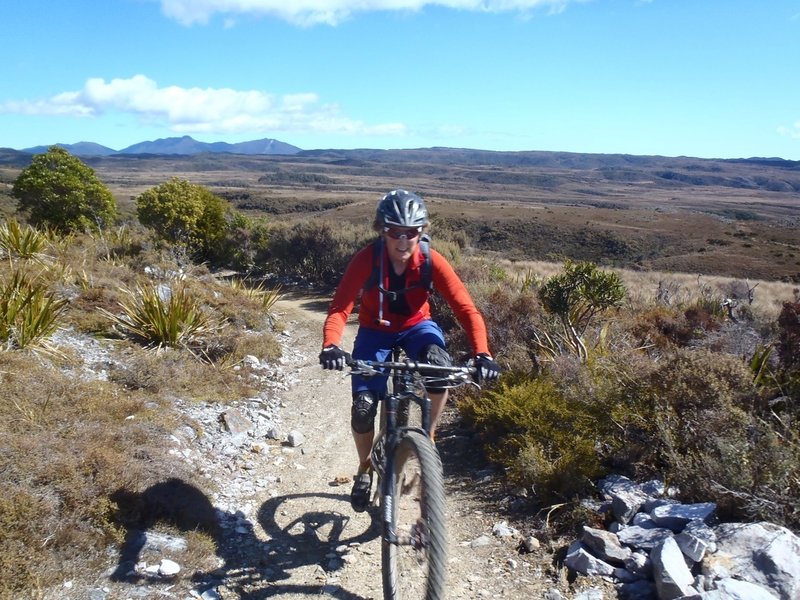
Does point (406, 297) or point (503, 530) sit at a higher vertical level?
point (406, 297)

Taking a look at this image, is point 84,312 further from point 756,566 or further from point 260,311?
point 756,566

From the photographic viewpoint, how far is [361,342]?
3.86 metres

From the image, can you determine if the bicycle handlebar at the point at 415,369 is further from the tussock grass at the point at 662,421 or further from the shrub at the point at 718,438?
the shrub at the point at 718,438

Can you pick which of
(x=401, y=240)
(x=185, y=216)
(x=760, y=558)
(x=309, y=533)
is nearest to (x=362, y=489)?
(x=309, y=533)

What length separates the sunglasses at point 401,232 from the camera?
357 centimetres

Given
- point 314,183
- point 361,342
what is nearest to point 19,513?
point 361,342

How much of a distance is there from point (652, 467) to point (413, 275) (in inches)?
91.3

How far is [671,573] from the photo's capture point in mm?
3100

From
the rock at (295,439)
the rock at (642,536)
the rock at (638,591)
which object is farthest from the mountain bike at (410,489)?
the rock at (295,439)

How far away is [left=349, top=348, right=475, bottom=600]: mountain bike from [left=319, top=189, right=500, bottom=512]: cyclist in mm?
246

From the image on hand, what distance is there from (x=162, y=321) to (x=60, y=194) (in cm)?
1083

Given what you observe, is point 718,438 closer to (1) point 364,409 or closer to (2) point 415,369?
(2) point 415,369

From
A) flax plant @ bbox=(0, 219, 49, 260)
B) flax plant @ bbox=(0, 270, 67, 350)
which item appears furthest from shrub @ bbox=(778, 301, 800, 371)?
flax plant @ bbox=(0, 219, 49, 260)

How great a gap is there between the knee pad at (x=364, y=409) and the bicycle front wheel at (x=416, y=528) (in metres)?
0.43
